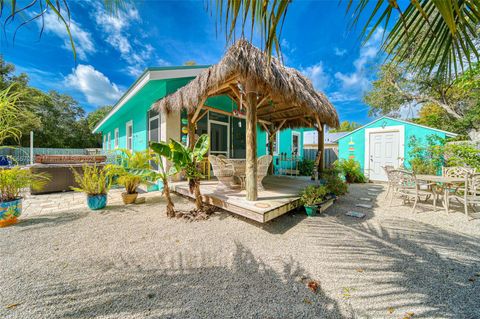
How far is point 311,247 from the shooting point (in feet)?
9.23

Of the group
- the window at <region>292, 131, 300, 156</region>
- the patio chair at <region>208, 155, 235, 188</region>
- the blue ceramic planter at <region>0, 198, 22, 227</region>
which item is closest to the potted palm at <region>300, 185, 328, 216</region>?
the patio chair at <region>208, 155, 235, 188</region>

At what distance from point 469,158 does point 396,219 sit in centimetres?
520

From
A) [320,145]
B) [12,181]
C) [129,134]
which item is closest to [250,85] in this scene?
[320,145]

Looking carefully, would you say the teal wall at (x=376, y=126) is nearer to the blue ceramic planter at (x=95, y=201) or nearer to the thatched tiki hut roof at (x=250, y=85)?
the thatched tiki hut roof at (x=250, y=85)

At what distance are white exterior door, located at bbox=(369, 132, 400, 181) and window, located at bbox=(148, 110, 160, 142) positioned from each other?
1059cm

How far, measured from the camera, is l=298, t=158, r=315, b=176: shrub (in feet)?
29.6

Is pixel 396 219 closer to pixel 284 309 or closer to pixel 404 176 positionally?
pixel 404 176

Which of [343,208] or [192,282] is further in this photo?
[343,208]

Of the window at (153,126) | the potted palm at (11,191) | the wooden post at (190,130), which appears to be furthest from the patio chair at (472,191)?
the potted palm at (11,191)

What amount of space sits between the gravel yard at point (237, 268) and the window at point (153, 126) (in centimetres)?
375

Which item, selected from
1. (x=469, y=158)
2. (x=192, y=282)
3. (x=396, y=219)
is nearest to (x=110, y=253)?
(x=192, y=282)

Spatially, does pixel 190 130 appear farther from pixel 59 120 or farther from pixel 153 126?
pixel 59 120

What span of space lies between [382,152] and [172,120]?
1034 cm

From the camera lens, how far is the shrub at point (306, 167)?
29.6ft
